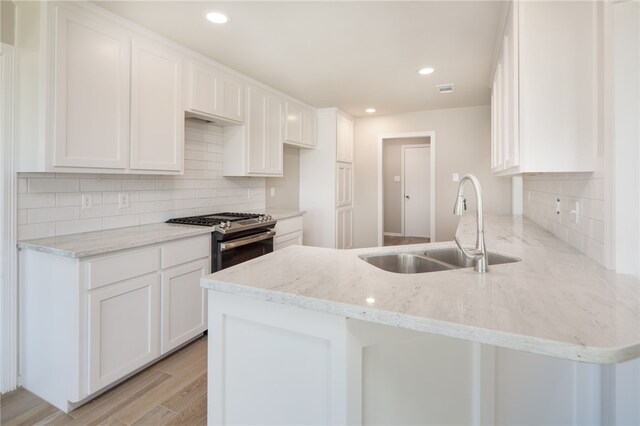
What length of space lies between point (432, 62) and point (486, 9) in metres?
0.90

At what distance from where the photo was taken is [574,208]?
5.86 feet

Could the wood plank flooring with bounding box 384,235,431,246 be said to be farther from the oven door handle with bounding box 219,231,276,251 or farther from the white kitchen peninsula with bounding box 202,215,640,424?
the white kitchen peninsula with bounding box 202,215,640,424

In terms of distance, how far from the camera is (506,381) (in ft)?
3.93

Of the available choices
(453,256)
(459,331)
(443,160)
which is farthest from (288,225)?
(459,331)

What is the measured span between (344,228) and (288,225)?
5.10 ft

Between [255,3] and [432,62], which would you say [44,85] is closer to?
[255,3]

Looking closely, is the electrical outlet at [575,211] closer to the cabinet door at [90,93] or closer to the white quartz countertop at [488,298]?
the white quartz countertop at [488,298]

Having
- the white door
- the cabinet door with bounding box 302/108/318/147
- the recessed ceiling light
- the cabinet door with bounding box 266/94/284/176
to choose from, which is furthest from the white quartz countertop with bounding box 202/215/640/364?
the white door

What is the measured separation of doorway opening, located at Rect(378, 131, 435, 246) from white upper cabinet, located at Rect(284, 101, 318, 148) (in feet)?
9.78

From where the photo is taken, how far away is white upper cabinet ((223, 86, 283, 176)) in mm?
3463

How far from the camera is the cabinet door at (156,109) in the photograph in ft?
7.67

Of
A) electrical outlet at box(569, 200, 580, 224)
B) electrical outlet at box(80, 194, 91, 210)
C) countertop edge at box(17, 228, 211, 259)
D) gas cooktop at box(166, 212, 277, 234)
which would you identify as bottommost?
countertop edge at box(17, 228, 211, 259)

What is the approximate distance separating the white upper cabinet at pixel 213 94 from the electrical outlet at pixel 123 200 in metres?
0.82

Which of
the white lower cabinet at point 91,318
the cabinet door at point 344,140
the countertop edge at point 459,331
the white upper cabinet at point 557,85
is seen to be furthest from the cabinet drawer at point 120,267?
the cabinet door at point 344,140
